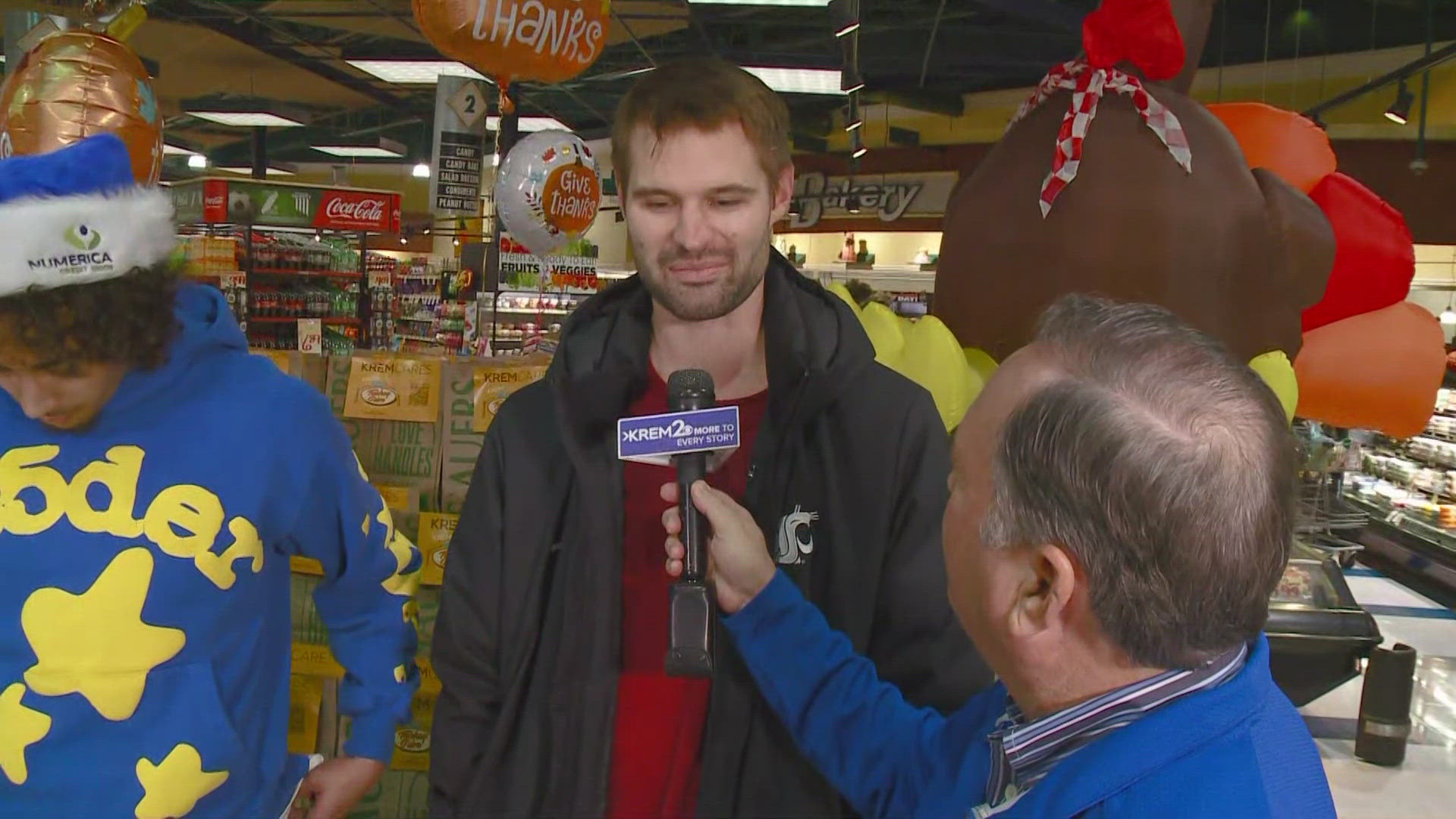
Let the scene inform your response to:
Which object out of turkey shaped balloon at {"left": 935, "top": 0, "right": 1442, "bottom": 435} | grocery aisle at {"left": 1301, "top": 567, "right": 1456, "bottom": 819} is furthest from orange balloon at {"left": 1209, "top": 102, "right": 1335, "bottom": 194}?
grocery aisle at {"left": 1301, "top": 567, "right": 1456, "bottom": 819}

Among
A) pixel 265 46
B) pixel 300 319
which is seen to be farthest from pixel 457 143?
pixel 265 46

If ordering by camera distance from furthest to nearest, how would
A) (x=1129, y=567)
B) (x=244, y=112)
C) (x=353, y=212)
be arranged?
(x=244, y=112) → (x=353, y=212) → (x=1129, y=567)

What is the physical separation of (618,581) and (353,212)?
821cm

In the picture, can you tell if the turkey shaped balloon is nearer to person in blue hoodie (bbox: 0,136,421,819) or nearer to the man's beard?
the man's beard

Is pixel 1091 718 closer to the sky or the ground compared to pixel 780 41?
closer to the ground

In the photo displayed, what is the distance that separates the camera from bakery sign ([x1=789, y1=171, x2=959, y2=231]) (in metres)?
12.2

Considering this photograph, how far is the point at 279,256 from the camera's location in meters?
8.06

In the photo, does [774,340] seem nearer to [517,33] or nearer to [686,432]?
[686,432]

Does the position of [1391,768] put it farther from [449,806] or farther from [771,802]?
[449,806]

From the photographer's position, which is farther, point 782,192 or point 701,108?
point 782,192

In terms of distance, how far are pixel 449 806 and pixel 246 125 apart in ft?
49.3

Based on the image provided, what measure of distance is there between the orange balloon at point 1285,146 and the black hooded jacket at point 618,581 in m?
1.70

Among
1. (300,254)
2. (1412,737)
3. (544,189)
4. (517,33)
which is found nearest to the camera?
(1412,737)

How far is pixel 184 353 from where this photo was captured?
4.71ft
